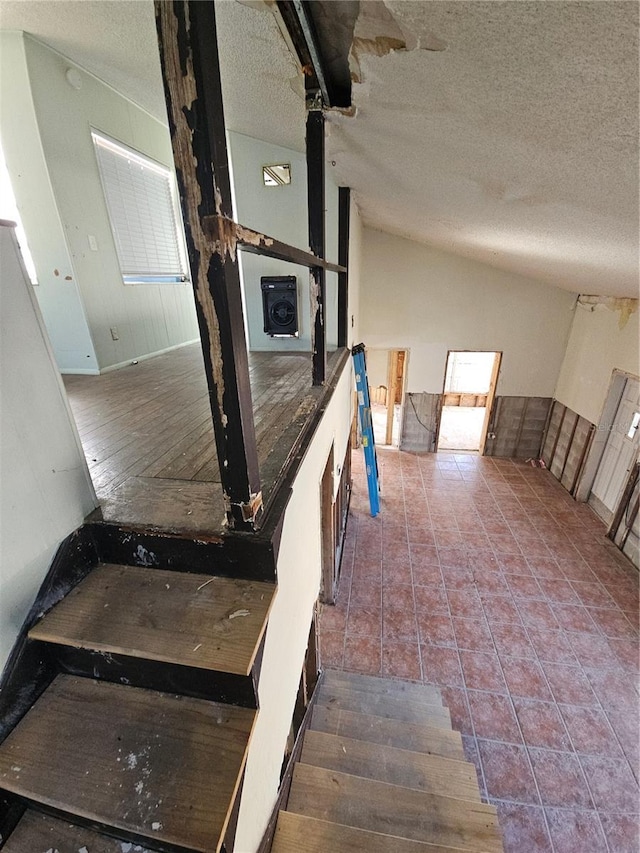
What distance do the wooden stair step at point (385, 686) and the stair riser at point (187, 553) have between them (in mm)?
2492

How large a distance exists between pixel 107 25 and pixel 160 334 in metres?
2.65

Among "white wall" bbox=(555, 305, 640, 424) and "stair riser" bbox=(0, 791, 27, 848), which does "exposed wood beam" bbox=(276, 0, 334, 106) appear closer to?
"stair riser" bbox=(0, 791, 27, 848)

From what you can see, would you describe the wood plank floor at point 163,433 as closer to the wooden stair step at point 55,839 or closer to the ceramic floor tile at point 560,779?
the wooden stair step at point 55,839

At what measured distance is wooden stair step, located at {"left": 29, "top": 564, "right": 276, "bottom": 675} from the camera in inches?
34.6

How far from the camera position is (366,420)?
4.75 metres

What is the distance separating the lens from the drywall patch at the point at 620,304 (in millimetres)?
4383

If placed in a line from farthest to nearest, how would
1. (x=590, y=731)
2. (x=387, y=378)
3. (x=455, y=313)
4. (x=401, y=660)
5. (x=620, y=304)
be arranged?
1. (x=387, y=378)
2. (x=455, y=313)
3. (x=620, y=304)
4. (x=401, y=660)
5. (x=590, y=731)

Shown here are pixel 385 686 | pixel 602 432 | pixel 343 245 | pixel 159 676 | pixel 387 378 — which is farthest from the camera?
pixel 387 378

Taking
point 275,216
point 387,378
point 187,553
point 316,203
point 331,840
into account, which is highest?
point 275,216

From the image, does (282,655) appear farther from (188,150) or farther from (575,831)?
(575,831)

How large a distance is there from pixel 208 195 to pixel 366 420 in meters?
4.13

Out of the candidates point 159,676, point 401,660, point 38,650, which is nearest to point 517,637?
point 401,660

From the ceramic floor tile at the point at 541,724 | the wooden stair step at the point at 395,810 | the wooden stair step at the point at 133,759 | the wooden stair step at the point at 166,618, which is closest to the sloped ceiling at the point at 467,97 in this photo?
the wooden stair step at the point at 166,618

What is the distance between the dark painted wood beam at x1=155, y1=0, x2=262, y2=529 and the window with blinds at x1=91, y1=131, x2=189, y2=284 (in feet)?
11.1
